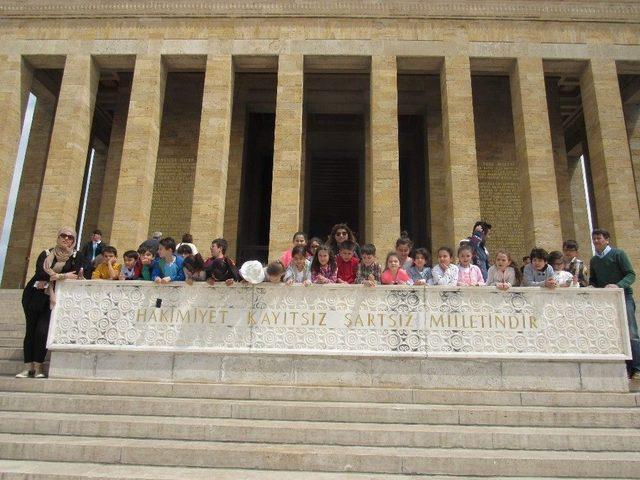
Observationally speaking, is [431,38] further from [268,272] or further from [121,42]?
[268,272]

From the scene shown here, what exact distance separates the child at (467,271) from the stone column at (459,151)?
671 centimetres

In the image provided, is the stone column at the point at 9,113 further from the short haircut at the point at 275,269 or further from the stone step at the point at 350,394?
the short haircut at the point at 275,269

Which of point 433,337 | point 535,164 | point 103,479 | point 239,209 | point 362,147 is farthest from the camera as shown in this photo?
point 362,147

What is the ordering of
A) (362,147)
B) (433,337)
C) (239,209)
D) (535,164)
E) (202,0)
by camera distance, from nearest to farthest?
(433,337) < (535,164) < (202,0) < (239,209) < (362,147)

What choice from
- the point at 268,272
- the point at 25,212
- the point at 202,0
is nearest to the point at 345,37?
the point at 202,0

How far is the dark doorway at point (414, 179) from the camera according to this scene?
19.4 meters

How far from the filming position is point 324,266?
7.00 meters

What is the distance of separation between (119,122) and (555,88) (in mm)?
16684

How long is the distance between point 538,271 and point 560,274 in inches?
12.1

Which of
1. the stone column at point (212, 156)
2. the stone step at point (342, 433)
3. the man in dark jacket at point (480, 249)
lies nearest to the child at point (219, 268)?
the stone step at point (342, 433)

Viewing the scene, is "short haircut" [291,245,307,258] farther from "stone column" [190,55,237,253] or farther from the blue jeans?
"stone column" [190,55,237,253]

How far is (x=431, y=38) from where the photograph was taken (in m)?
15.5

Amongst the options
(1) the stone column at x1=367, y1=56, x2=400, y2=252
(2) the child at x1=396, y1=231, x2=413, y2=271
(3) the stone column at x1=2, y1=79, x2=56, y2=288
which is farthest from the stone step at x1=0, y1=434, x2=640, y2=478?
(3) the stone column at x1=2, y1=79, x2=56, y2=288

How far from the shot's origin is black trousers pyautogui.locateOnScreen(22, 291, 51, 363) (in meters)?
6.75
